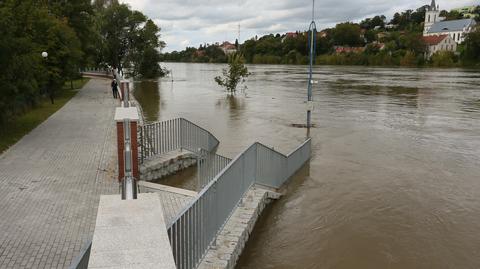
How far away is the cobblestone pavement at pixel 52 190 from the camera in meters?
6.47

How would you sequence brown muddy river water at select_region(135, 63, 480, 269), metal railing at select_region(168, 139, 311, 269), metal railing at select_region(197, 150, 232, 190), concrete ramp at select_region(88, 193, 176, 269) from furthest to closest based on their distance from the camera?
metal railing at select_region(197, 150, 232, 190) < brown muddy river water at select_region(135, 63, 480, 269) < metal railing at select_region(168, 139, 311, 269) < concrete ramp at select_region(88, 193, 176, 269)

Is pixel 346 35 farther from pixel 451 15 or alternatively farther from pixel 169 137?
pixel 169 137

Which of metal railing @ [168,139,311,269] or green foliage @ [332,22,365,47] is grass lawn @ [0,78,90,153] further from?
green foliage @ [332,22,365,47]

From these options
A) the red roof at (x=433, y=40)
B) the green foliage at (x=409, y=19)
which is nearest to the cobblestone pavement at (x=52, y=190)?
the red roof at (x=433, y=40)

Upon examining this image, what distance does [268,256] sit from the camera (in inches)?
309

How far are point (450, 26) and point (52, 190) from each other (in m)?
152

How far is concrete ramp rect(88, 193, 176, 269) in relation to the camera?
2764mm

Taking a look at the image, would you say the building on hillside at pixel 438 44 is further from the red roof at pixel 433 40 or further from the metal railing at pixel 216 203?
the metal railing at pixel 216 203

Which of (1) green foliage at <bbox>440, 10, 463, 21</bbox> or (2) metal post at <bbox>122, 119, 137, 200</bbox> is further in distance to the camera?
(1) green foliage at <bbox>440, 10, 463, 21</bbox>

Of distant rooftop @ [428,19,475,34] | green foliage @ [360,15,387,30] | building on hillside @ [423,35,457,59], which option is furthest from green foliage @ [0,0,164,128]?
green foliage @ [360,15,387,30]

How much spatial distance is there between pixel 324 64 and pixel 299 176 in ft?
351

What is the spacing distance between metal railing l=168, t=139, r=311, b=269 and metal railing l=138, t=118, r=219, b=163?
10.4 feet

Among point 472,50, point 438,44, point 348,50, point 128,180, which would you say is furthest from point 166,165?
point 438,44

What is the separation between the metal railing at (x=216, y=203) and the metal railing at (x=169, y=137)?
318 cm
